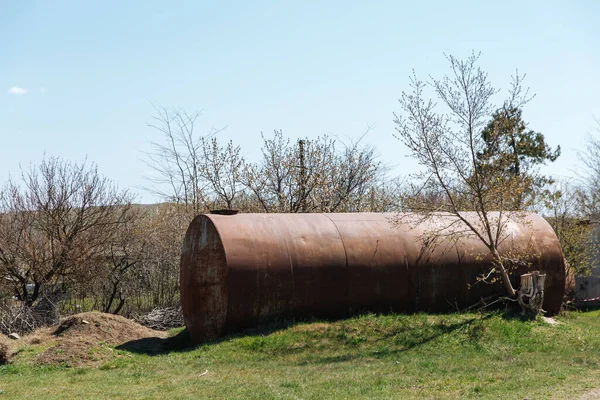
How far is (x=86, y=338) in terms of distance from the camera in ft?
45.7

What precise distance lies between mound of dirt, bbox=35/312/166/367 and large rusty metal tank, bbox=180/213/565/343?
5.43ft

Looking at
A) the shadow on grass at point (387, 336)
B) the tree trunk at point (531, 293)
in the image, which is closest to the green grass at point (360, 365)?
the shadow on grass at point (387, 336)

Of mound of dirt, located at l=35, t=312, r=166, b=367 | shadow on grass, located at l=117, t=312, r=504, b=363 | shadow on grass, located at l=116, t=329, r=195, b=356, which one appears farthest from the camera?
shadow on grass, located at l=116, t=329, r=195, b=356

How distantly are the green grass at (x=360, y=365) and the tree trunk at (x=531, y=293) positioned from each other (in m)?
0.50

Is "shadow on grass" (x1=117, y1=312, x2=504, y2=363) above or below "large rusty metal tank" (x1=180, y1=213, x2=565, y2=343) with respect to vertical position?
below

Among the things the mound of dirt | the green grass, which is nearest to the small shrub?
the green grass

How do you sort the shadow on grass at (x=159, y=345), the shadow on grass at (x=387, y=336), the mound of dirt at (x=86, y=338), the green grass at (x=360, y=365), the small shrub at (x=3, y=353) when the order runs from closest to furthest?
the green grass at (x=360, y=365) < the shadow on grass at (x=387, y=336) < the mound of dirt at (x=86, y=338) < the small shrub at (x=3, y=353) < the shadow on grass at (x=159, y=345)

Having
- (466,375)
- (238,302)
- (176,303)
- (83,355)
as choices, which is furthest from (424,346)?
(176,303)

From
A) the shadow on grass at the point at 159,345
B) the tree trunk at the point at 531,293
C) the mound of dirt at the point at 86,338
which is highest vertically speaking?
the tree trunk at the point at 531,293

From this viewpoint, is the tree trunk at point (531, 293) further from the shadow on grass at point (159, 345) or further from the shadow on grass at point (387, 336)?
the shadow on grass at point (159, 345)

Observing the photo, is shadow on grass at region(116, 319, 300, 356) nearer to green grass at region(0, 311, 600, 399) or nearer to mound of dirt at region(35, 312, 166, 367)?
green grass at region(0, 311, 600, 399)

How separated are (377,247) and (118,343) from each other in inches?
238

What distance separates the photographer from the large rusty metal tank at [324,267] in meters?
13.7

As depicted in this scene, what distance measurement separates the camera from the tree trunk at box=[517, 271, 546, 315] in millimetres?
14047
